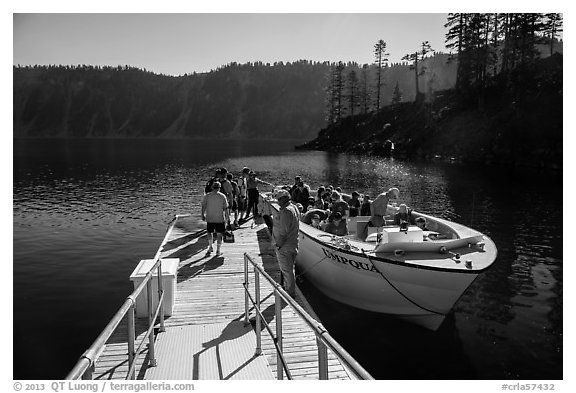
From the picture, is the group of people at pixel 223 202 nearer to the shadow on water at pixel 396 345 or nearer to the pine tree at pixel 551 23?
the shadow on water at pixel 396 345

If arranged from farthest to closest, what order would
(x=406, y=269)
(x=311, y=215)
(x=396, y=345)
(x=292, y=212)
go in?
(x=311, y=215) < (x=396, y=345) < (x=292, y=212) < (x=406, y=269)

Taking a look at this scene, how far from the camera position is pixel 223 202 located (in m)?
11.9

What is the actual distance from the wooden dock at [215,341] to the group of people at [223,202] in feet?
4.26

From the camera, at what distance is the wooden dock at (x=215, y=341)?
6.39m

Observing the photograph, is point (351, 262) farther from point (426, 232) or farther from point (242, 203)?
point (242, 203)

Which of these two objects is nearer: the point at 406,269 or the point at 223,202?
the point at 406,269

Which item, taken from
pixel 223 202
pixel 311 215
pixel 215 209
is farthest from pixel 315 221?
pixel 215 209

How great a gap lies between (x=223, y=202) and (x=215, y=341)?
5106 mm

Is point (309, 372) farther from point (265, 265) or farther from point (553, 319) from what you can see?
point (553, 319)

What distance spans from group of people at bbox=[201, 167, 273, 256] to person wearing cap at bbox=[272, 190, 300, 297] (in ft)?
9.51

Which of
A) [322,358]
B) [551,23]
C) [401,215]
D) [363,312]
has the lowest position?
[363,312]

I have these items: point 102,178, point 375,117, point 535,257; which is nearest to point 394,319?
point 535,257

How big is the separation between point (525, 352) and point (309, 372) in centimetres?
519
